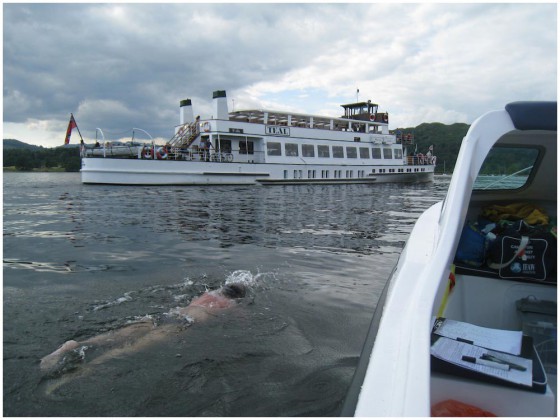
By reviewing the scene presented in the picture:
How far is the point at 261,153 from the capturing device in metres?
30.1

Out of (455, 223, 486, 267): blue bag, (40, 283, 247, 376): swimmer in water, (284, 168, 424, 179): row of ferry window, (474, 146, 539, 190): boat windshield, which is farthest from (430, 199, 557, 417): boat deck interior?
(284, 168, 424, 179): row of ferry window

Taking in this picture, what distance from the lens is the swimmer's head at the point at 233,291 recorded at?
513 cm

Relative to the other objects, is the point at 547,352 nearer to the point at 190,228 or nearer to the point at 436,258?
the point at 436,258

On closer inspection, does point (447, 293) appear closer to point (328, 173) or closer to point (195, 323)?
point (195, 323)

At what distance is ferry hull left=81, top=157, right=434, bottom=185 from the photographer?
25.1m

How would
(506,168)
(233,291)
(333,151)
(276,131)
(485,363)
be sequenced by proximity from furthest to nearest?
(333,151), (276,131), (506,168), (233,291), (485,363)

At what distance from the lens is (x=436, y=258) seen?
2416 millimetres

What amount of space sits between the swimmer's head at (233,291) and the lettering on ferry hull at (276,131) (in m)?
25.5

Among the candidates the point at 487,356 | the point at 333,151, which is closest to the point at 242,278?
the point at 487,356

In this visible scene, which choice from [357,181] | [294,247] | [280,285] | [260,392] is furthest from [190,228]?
[357,181]

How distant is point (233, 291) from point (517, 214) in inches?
147

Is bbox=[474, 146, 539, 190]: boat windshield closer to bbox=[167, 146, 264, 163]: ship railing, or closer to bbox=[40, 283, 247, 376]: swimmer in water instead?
bbox=[40, 283, 247, 376]: swimmer in water

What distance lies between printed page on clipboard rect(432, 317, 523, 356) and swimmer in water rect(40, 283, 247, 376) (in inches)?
108

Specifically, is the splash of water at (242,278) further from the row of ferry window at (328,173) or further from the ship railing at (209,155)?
the row of ferry window at (328,173)
